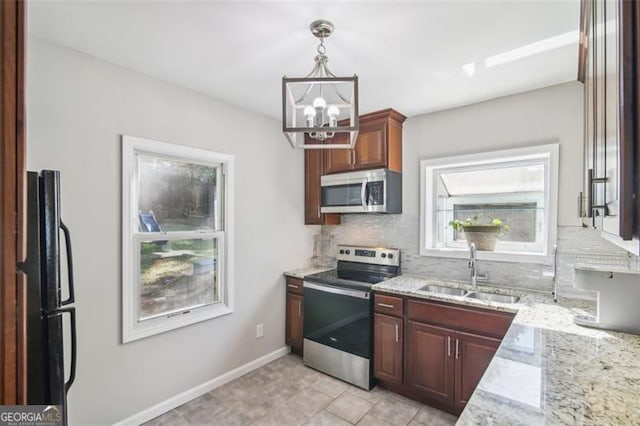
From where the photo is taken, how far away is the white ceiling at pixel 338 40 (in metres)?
1.51

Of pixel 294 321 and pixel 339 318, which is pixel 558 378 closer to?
pixel 339 318

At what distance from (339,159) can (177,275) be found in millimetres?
1933

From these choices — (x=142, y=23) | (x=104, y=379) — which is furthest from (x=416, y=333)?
(x=142, y=23)

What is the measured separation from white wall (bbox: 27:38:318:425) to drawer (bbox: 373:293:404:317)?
47.3 inches

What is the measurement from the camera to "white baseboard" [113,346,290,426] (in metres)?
2.16

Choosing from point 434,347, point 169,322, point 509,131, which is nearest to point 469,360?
point 434,347

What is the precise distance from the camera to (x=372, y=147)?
3043mm

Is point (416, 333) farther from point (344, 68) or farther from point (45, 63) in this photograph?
point (45, 63)

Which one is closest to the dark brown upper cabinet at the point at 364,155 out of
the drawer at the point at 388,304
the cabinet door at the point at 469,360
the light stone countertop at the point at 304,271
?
the light stone countertop at the point at 304,271

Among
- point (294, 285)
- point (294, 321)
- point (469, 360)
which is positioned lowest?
point (294, 321)

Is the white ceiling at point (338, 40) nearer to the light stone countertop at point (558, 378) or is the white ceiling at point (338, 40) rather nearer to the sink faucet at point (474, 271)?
the sink faucet at point (474, 271)

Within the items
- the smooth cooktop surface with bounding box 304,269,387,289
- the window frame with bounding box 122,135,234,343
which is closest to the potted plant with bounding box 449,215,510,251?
the smooth cooktop surface with bounding box 304,269,387,289

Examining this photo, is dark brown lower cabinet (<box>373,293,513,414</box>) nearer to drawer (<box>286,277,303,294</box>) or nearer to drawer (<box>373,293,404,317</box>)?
drawer (<box>373,293,404,317</box>)

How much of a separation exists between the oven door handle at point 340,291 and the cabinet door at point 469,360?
78 cm
